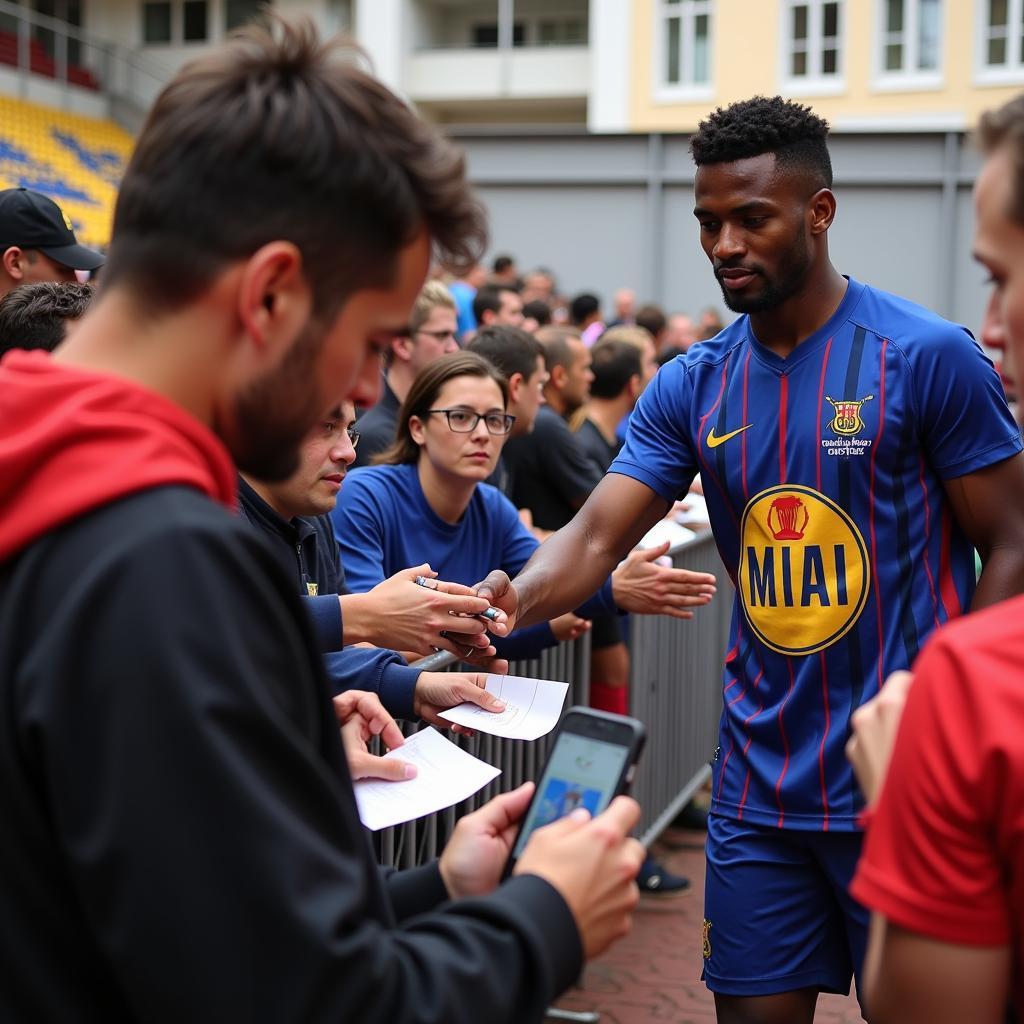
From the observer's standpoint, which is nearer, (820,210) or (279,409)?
(279,409)

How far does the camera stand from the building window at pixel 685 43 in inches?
1169

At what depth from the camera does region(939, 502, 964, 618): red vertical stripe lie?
318 centimetres

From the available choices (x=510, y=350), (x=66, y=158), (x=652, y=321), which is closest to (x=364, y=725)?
(x=510, y=350)

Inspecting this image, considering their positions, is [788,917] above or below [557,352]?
below

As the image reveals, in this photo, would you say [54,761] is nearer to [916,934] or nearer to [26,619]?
[26,619]

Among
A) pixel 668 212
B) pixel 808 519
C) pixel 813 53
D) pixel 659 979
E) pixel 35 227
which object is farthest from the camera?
pixel 813 53

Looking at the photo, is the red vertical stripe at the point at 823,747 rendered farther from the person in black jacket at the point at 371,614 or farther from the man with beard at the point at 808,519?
the person in black jacket at the point at 371,614

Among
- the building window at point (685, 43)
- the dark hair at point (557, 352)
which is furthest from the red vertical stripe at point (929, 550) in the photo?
the building window at point (685, 43)

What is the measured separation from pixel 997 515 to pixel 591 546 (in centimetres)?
108

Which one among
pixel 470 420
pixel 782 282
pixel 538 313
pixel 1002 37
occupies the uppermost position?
pixel 1002 37

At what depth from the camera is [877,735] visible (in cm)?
164

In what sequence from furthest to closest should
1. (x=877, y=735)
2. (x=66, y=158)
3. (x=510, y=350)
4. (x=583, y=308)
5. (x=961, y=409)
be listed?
1. (x=66, y=158)
2. (x=583, y=308)
3. (x=510, y=350)
4. (x=961, y=409)
5. (x=877, y=735)

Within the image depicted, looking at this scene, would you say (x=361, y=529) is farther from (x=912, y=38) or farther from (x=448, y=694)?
(x=912, y=38)

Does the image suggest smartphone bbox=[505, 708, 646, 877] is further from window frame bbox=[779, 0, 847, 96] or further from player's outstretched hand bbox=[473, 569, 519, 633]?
window frame bbox=[779, 0, 847, 96]
